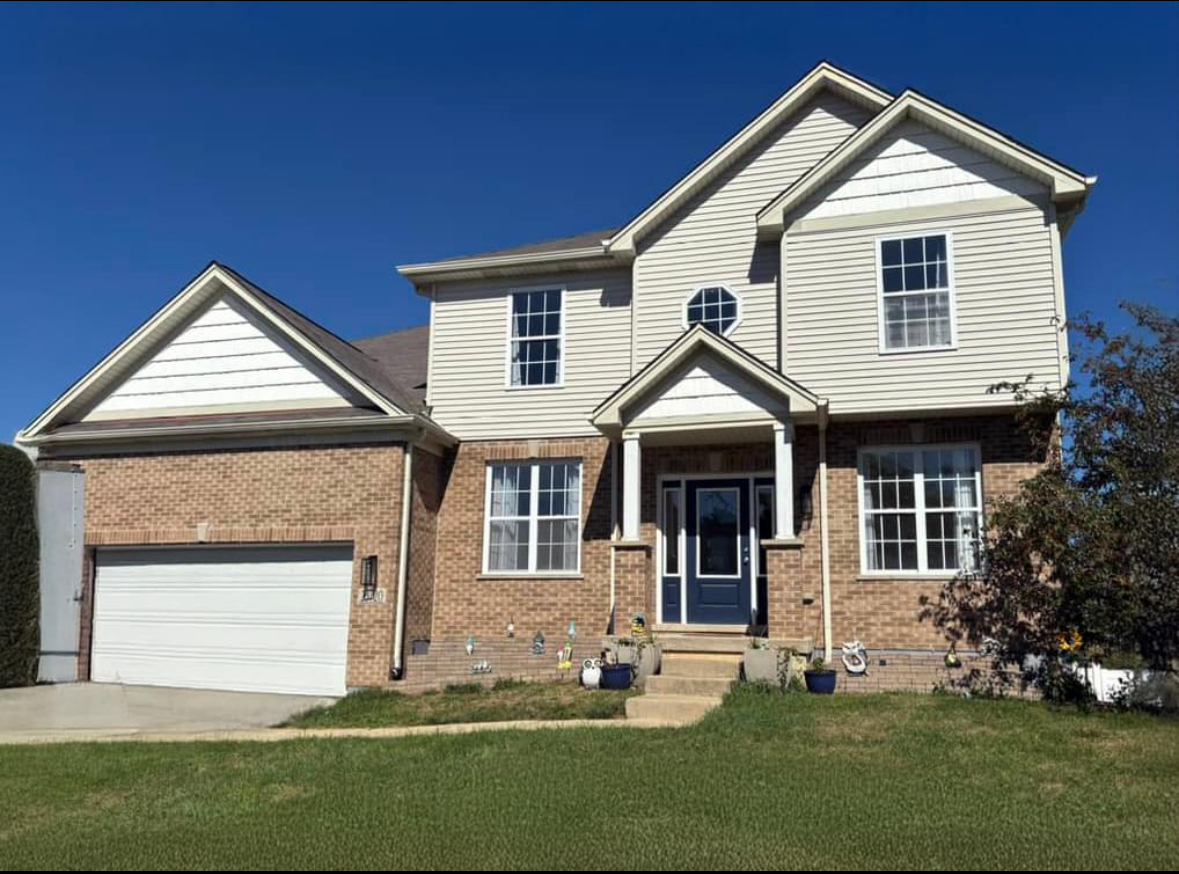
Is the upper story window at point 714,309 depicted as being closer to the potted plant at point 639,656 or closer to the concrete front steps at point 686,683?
the concrete front steps at point 686,683

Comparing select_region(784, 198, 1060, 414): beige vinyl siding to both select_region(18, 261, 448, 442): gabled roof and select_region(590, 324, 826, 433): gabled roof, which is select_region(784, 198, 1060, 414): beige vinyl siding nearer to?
select_region(590, 324, 826, 433): gabled roof

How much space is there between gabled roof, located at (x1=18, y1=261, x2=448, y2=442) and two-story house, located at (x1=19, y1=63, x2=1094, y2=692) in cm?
6

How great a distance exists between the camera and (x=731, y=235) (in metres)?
14.2

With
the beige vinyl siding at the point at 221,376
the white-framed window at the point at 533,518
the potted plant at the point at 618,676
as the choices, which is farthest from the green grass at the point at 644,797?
the beige vinyl siding at the point at 221,376

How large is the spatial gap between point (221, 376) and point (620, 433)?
22.9ft

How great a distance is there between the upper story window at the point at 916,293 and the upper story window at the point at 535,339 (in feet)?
17.1

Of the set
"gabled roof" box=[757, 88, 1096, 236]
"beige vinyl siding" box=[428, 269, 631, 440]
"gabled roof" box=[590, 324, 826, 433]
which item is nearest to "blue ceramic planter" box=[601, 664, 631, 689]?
"gabled roof" box=[590, 324, 826, 433]

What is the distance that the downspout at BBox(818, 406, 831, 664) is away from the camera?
12336mm

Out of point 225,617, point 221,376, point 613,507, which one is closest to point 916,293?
point 613,507

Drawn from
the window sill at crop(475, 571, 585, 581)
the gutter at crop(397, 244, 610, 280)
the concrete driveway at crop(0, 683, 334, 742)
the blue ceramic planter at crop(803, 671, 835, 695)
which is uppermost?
the gutter at crop(397, 244, 610, 280)

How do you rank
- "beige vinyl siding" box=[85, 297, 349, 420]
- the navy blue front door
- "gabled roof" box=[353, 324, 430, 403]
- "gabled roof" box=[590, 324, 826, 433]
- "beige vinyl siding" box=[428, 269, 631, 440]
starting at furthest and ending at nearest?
"gabled roof" box=[353, 324, 430, 403] < "beige vinyl siding" box=[85, 297, 349, 420] < "beige vinyl siding" box=[428, 269, 631, 440] < the navy blue front door < "gabled roof" box=[590, 324, 826, 433]

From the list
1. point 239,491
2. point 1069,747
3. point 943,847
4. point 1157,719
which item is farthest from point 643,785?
point 239,491

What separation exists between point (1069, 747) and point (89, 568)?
47.7 feet

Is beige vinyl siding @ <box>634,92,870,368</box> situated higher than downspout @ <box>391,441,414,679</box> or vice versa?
beige vinyl siding @ <box>634,92,870,368</box>
